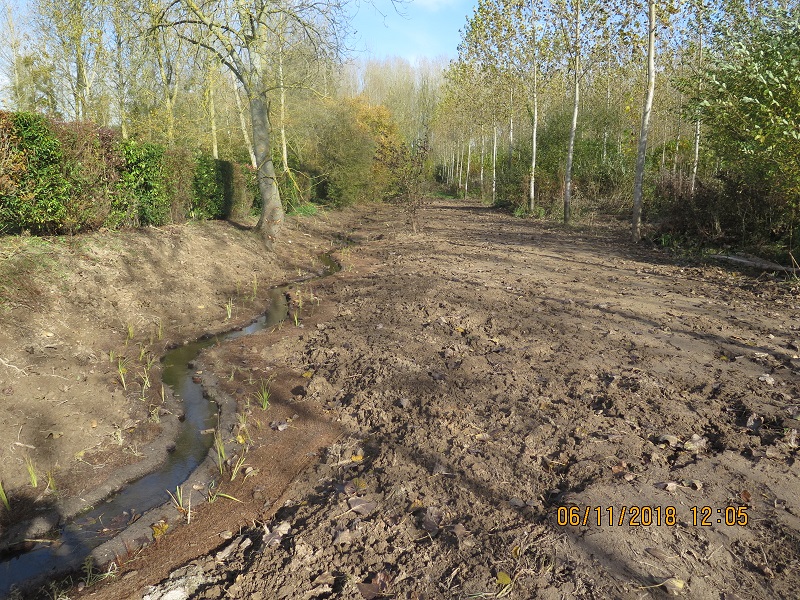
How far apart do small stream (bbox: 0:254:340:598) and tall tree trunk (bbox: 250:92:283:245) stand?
8.45m

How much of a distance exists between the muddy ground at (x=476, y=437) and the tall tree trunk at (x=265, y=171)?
19.1ft

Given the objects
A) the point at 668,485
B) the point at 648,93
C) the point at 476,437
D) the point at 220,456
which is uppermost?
the point at 648,93

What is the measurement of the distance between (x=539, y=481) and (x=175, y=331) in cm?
655

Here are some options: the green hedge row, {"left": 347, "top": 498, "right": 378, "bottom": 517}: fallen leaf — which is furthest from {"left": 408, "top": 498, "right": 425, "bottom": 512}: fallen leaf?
the green hedge row

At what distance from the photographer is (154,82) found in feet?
60.1

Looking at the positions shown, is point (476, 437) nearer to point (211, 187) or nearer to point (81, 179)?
point (81, 179)

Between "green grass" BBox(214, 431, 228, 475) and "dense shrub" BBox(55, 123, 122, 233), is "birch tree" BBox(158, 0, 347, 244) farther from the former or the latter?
"green grass" BBox(214, 431, 228, 475)

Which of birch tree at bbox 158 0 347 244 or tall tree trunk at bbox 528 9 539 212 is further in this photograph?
tall tree trunk at bbox 528 9 539 212

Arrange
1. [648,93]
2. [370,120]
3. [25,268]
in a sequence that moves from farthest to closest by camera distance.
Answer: [370,120], [648,93], [25,268]

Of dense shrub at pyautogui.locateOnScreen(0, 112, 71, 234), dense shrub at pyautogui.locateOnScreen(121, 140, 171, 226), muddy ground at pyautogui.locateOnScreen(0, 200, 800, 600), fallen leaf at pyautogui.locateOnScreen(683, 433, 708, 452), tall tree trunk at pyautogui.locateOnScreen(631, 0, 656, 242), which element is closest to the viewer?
muddy ground at pyautogui.locateOnScreen(0, 200, 800, 600)

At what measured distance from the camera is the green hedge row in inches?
316

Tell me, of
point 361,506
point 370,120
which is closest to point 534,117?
point 370,120

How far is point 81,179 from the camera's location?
29.9 ft
